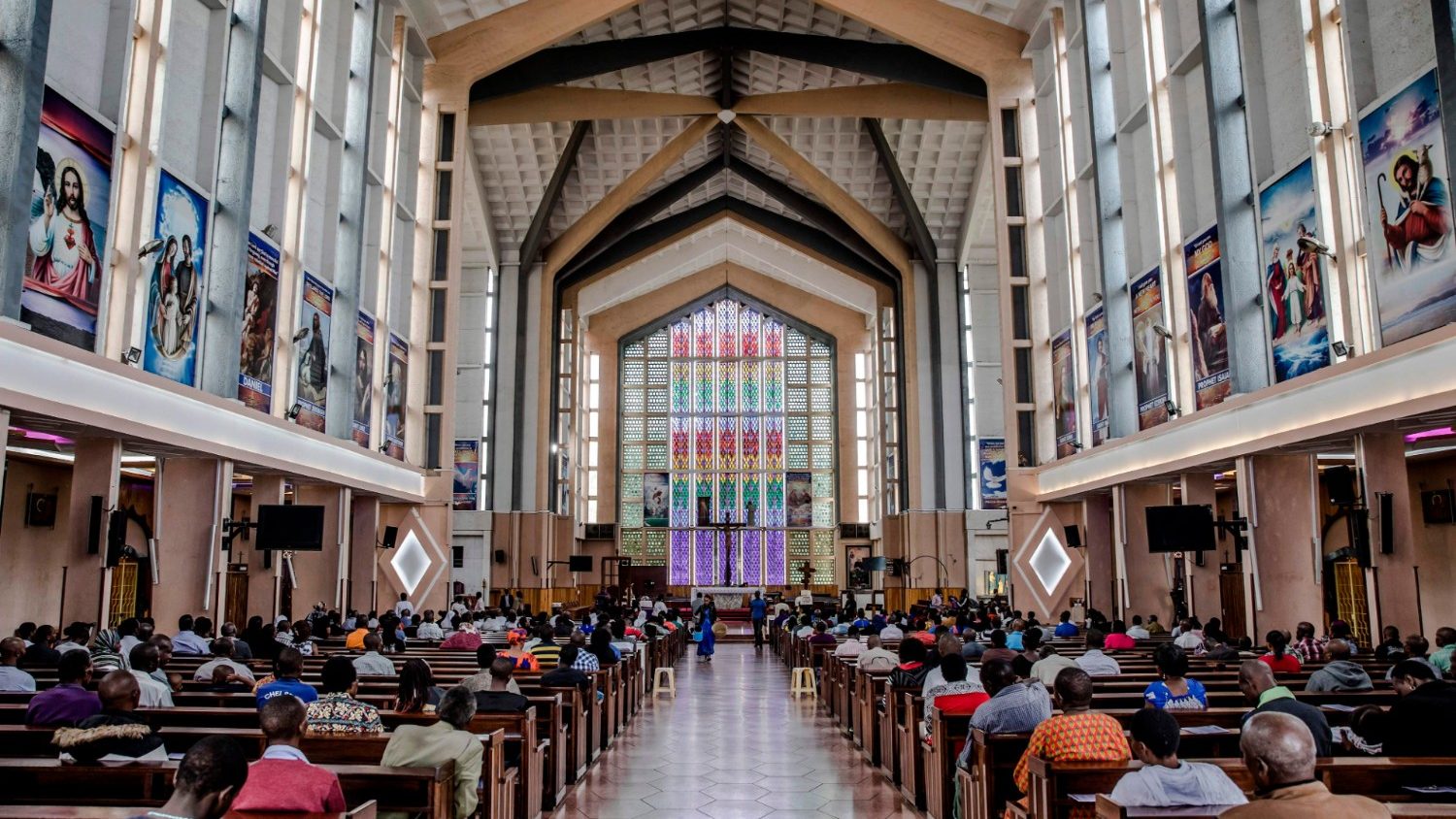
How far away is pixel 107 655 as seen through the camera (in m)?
6.84

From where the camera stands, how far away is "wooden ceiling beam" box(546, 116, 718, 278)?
25062 mm

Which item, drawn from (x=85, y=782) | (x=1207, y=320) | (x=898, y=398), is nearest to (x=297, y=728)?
(x=85, y=782)

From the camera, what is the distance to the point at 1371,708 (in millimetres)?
4875

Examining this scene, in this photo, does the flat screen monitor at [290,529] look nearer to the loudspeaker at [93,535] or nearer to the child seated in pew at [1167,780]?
the loudspeaker at [93,535]

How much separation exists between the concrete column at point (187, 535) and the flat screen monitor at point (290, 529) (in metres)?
0.66

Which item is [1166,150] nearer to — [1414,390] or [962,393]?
[1414,390]

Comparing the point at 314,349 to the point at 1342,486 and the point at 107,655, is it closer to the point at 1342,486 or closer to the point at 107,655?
the point at 107,655

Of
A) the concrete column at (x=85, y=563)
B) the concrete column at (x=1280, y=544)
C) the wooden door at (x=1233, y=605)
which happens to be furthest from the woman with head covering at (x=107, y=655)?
the wooden door at (x=1233, y=605)

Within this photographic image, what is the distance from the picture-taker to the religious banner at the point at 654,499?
36.9m

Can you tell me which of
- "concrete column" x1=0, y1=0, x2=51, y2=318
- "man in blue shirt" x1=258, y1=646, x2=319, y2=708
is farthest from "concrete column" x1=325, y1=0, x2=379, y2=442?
"man in blue shirt" x1=258, y1=646, x2=319, y2=708

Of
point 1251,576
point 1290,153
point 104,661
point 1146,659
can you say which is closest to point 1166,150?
point 1290,153

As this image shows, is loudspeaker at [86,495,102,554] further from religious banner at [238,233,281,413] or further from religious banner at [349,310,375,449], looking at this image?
religious banner at [349,310,375,449]

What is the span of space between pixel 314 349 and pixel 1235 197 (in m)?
12.3

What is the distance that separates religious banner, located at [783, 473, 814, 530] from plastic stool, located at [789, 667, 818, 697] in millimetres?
22637
